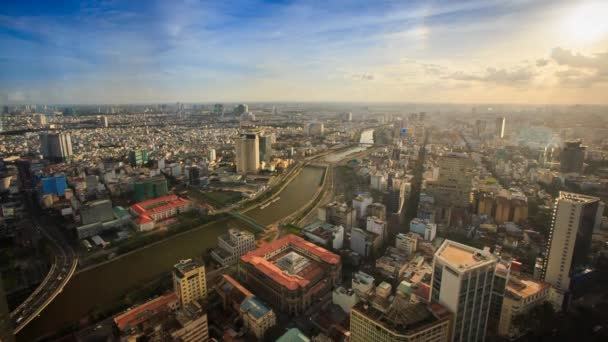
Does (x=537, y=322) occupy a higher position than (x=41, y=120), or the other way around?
(x=41, y=120)

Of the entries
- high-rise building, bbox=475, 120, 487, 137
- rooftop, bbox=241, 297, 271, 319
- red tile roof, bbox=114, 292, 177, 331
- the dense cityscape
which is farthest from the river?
red tile roof, bbox=114, 292, 177, 331

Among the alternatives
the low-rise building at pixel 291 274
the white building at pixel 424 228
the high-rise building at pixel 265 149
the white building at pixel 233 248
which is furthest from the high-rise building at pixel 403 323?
the high-rise building at pixel 265 149

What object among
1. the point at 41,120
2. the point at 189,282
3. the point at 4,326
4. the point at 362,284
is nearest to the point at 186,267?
the point at 189,282

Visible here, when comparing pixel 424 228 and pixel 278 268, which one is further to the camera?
pixel 424 228

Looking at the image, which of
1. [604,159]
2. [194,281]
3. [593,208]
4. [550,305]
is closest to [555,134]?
[604,159]

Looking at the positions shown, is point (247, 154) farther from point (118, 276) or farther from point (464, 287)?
point (464, 287)

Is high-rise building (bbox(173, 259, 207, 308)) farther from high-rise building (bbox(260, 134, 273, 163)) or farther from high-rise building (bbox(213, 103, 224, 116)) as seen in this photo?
high-rise building (bbox(213, 103, 224, 116))

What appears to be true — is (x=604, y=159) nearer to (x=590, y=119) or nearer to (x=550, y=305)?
(x=590, y=119)
